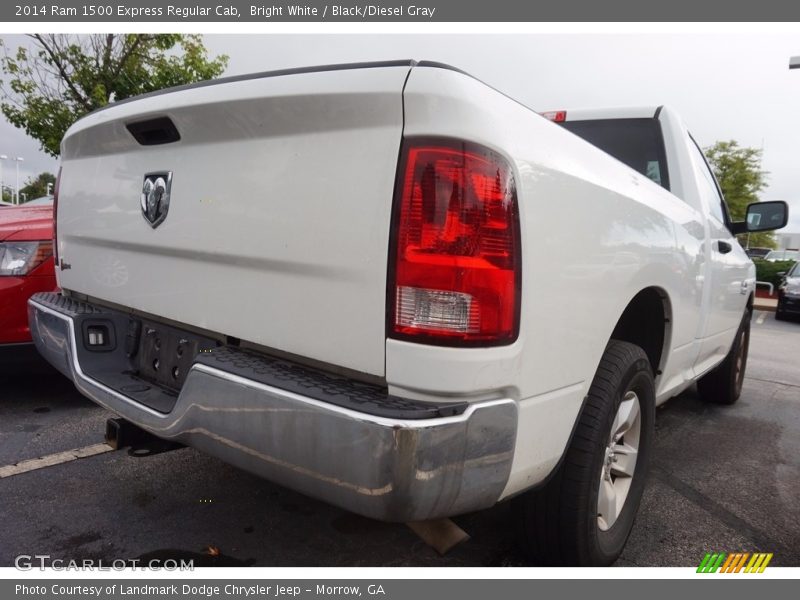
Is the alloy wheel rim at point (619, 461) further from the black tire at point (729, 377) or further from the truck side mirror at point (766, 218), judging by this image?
the black tire at point (729, 377)

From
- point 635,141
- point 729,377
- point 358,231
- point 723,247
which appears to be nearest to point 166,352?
point 358,231

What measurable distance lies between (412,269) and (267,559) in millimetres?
1338

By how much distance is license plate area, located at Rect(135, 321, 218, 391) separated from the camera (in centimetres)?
190

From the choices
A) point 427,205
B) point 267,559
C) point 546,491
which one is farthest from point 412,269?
point 267,559

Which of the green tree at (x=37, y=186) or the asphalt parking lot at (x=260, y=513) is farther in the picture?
the green tree at (x=37, y=186)

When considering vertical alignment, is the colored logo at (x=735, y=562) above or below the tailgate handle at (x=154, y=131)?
below

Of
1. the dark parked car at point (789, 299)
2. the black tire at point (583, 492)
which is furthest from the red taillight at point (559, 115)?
the dark parked car at point (789, 299)

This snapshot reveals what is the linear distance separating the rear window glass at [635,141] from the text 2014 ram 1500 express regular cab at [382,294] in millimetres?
1043

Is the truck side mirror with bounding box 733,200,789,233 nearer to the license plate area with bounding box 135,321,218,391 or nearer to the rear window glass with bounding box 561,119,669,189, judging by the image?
the rear window glass with bounding box 561,119,669,189

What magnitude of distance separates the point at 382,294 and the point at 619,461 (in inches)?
55.0

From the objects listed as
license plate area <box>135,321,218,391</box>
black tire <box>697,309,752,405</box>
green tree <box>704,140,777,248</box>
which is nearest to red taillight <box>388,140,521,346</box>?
license plate area <box>135,321,218,391</box>

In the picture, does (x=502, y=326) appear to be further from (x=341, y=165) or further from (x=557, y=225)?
(x=341, y=165)

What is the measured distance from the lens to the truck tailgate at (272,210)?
4.62 ft

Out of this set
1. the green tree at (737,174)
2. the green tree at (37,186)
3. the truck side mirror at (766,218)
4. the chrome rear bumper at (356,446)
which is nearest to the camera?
the chrome rear bumper at (356,446)
